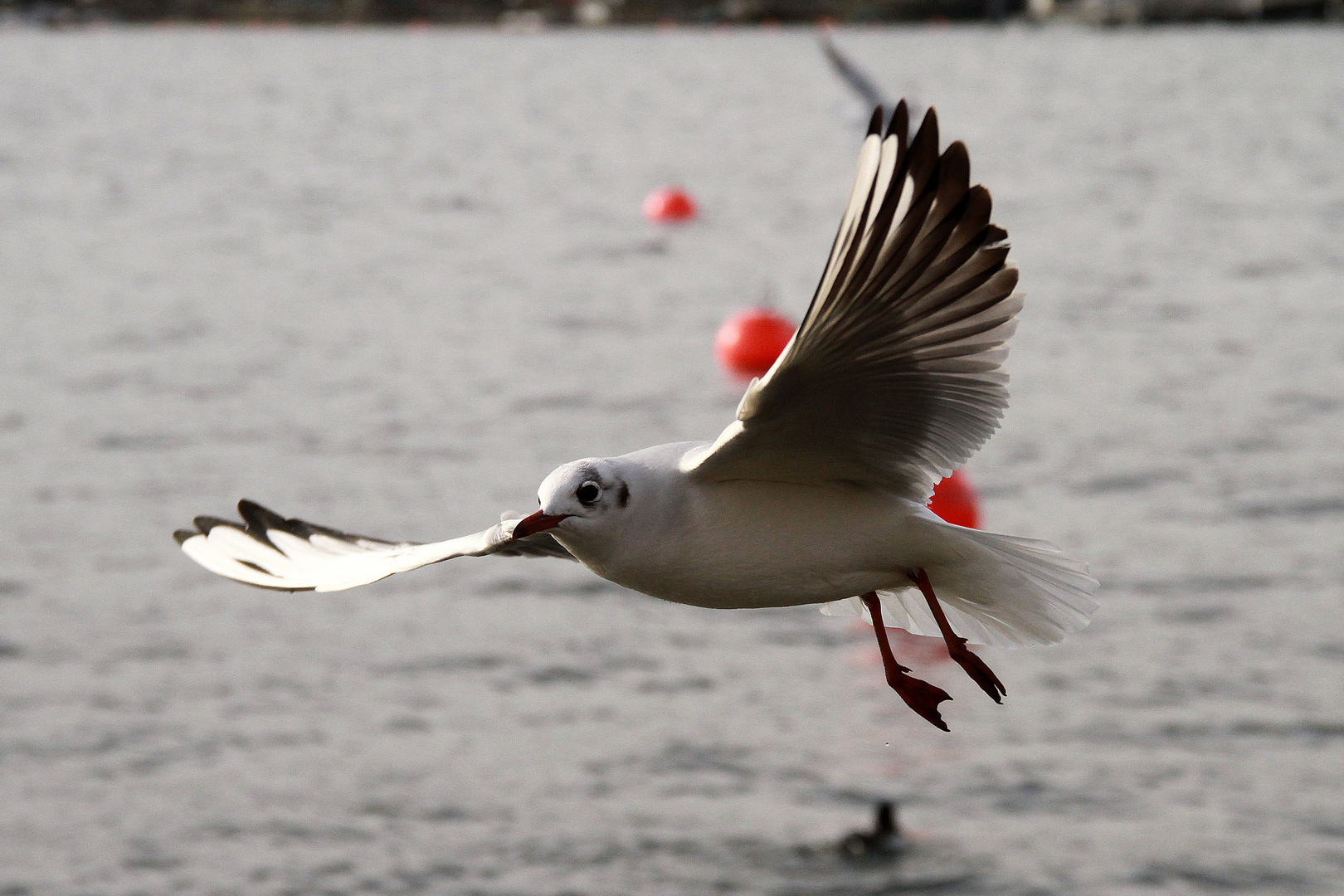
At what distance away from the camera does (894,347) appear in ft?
13.3

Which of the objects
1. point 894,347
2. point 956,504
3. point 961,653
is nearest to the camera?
point 894,347

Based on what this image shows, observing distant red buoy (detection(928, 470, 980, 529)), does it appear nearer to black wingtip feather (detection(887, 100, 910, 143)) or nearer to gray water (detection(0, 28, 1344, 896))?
gray water (detection(0, 28, 1344, 896))

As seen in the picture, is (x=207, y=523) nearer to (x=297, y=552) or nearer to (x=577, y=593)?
(x=297, y=552)

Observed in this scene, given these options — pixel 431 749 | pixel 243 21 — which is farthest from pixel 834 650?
pixel 243 21

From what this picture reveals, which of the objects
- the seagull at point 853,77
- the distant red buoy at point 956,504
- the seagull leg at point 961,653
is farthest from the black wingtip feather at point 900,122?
the seagull at point 853,77

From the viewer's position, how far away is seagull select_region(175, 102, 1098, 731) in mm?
3822

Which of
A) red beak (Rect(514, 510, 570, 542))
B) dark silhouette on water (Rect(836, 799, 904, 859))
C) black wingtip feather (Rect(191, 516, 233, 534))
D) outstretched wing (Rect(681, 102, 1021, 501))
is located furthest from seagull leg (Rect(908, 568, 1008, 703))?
dark silhouette on water (Rect(836, 799, 904, 859))

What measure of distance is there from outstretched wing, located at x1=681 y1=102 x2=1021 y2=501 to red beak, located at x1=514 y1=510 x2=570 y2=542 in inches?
16.0

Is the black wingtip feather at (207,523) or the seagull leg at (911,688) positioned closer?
the seagull leg at (911,688)

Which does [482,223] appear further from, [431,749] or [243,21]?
[243,21]

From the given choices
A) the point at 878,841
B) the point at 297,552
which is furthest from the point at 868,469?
the point at 878,841

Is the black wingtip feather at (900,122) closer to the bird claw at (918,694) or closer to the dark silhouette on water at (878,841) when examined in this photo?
the bird claw at (918,694)

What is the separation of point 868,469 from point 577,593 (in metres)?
14.8

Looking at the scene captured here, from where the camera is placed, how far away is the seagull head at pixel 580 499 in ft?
12.7
